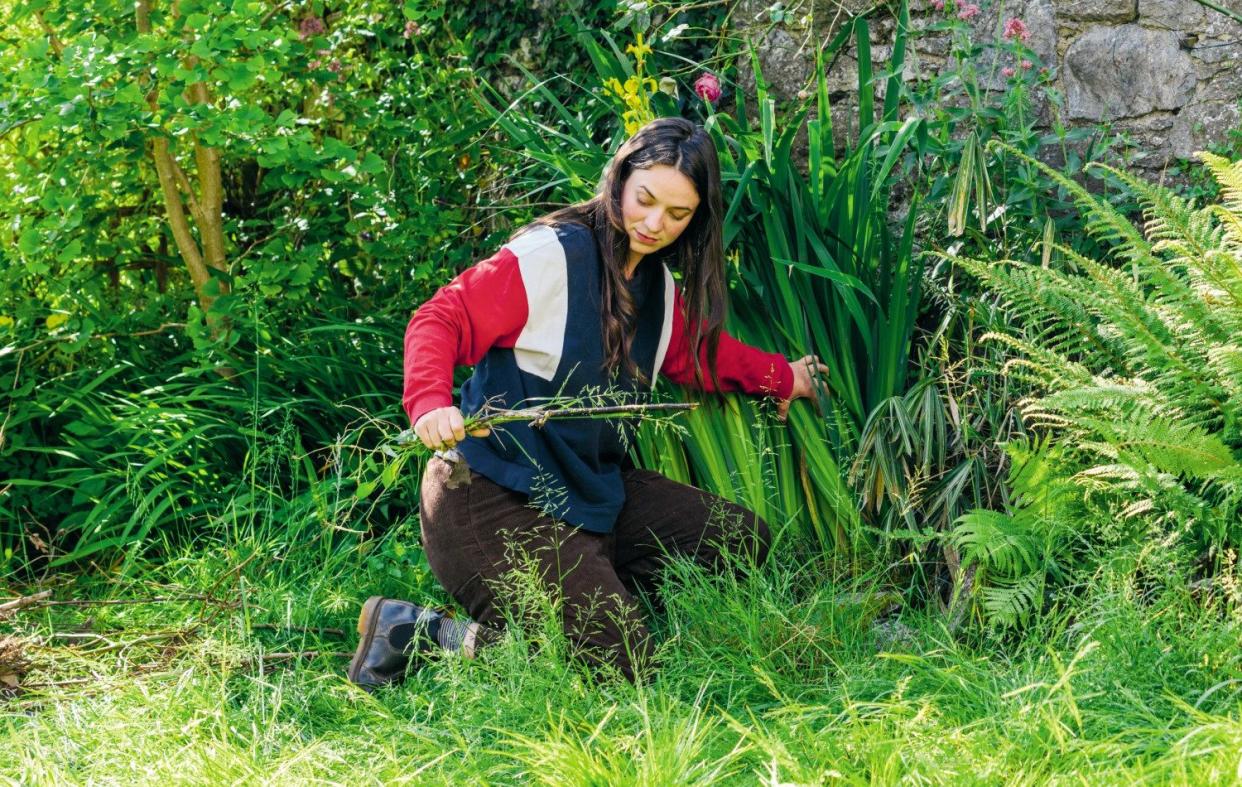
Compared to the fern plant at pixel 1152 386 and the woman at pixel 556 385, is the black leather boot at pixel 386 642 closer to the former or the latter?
the woman at pixel 556 385

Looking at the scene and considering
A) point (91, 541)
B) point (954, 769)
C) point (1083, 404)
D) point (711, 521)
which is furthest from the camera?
point (91, 541)

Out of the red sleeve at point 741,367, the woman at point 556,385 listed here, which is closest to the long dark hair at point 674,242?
the woman at point 556,385

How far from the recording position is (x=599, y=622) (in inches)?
115

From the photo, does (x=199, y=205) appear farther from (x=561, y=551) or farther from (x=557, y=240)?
(x=561, y=551)

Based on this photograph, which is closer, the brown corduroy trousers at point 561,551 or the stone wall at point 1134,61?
the brown corduroy trousers at point 561,551

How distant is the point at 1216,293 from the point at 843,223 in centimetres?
102

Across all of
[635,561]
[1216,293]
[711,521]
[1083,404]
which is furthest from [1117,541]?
[635,561]

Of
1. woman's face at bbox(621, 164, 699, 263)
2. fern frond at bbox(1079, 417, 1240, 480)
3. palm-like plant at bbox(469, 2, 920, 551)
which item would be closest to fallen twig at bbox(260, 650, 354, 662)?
palm-like plant at bbox(469, 2, 920, 551)

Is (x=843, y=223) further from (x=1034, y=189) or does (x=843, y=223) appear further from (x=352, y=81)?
(x=352, y=81)

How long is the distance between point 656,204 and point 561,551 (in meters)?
0.84

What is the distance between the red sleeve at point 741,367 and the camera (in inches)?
134

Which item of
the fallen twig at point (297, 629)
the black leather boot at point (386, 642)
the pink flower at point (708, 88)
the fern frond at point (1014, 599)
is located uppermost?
the pink flower at point (708, 88)

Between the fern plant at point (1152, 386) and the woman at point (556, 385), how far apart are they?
2.29ft

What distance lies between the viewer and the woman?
296 cm
